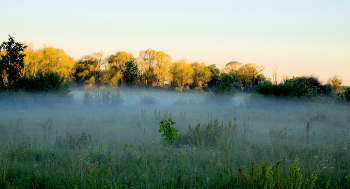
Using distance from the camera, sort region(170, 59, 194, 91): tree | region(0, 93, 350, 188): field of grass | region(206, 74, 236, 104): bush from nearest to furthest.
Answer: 1. region(0, 93, 350, 188): field of grass
2. region(206, 74, 236, 104): bush
3. region(170, 59, 194, 91): tree

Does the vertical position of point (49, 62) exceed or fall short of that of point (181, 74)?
it exceeds it

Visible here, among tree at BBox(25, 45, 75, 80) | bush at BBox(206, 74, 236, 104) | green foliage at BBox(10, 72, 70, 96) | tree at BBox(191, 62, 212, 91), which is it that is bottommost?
bush at BBox(206, 74, 236, 104)

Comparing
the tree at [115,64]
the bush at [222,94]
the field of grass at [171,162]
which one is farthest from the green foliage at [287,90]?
the tree at [115,64]

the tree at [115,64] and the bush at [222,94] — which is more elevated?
the tree at [115,64]

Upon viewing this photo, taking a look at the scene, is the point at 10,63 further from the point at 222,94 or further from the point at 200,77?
the point at 200,77

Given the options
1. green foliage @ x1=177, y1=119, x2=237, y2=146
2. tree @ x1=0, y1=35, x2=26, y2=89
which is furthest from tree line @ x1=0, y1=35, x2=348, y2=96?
green foliage @ x1=177, y1=119, x2=237, y2=146

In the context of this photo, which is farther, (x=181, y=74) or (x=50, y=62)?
(x=181, y=74)

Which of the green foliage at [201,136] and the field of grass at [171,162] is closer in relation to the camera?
the field of grass at [171,162]

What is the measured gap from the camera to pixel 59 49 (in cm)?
5016

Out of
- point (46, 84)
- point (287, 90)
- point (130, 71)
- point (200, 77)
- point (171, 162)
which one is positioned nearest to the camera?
point (171, 162)

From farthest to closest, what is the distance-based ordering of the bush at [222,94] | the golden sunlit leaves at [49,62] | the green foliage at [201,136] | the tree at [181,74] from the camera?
1. the tree at [181,74]
2. the golden sunlit leaves at [49,62]
3. the bush at [222,94]
4. the green foliage at [201,136]

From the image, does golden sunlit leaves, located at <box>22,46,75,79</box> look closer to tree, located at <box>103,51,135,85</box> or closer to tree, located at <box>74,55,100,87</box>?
tree, located at <box>74,55,100,87</box>

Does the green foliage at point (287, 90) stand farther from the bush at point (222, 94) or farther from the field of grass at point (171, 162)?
the field of grass at point (171, 162)

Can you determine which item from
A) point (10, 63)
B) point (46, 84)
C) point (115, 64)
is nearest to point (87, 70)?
point (115, 64)
